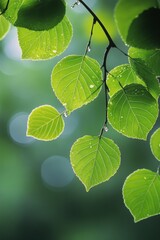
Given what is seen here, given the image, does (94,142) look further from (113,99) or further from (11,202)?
(11,202)

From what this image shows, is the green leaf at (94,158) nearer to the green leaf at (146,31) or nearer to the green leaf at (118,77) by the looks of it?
→ the green leaf at (118,77)

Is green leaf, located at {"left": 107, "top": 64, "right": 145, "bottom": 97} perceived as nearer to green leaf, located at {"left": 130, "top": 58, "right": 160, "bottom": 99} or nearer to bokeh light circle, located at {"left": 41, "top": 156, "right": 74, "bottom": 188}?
green leaf, located at {"left": 130, "top": 58, "right": 160, "bottom": 99}

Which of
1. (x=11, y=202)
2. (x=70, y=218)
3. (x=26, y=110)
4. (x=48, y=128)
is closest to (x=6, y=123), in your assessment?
(x=26, y=110)

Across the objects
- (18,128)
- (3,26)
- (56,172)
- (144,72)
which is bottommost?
(56,172)

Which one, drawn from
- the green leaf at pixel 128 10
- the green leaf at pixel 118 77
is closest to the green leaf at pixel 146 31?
the green leaf at pixel 128 10

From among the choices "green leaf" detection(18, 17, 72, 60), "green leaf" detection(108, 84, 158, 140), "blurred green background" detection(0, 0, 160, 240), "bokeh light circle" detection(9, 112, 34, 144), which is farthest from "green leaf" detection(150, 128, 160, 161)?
"bokeh light circle" detection(9, 112, 34, 144)

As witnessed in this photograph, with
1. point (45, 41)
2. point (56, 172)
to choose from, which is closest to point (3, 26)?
point (45, 41)

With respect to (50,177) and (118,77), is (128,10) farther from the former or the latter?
(50,177)
